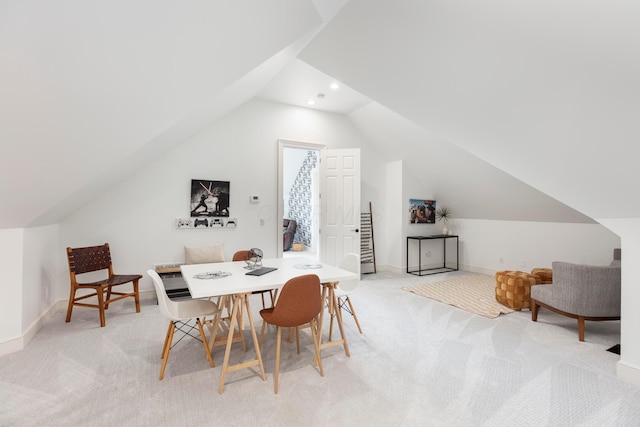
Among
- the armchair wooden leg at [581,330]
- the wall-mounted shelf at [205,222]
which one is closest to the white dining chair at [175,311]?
the wall-mounted shelf at [205,222]

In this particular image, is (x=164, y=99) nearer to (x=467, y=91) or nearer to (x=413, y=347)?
(x=467, y=91)

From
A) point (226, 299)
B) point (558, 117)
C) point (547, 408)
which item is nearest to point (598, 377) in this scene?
point (547, 408)

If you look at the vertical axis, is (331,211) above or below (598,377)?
above

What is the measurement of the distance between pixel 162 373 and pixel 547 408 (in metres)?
2.71

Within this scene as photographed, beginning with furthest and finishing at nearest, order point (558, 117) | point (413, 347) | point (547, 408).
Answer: point (413, 347) → point (547, 408) → point (558, 117)

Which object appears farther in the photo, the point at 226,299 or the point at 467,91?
the point at 226,299

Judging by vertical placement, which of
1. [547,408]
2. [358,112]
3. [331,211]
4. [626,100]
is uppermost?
[358,112]

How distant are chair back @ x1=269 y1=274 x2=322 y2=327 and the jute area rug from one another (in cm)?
260

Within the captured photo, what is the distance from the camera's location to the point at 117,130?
2055 mm

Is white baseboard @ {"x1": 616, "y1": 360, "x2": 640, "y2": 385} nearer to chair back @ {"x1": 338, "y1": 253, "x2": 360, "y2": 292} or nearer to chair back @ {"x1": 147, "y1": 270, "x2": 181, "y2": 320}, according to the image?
chair back @ {"x1": 338, "y1": 253, "x2": 360, "y2": 292}

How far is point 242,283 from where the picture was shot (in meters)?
2.39

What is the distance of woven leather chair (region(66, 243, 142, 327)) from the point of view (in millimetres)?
3416

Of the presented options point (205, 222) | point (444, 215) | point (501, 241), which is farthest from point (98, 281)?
point (501, 241)

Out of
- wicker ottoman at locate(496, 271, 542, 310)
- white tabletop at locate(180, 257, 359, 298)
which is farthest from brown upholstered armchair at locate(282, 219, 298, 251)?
wicker ottoman at locate(496, 271, 542, 310)
